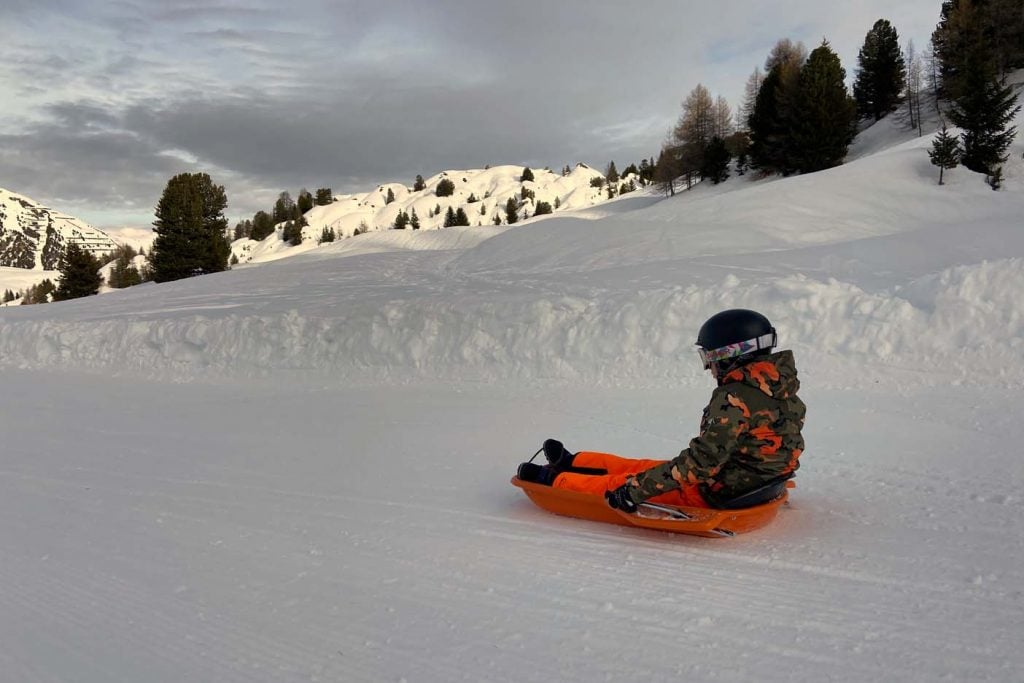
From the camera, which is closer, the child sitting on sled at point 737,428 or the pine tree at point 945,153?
the child sitting on sled at point 737,428

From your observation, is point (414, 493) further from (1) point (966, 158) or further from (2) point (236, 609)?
(1) point (966, 158)

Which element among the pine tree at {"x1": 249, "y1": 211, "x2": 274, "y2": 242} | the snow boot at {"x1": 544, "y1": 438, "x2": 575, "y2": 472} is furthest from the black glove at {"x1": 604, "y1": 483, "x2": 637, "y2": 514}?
the pine tree at {"x1": 249, "y1": 211, "x2": 274, "y2": 242}

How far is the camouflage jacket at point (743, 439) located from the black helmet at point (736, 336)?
0.09 m

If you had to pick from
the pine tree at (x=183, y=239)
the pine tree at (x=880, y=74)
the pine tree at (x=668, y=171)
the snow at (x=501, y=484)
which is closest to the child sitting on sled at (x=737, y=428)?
the snow at (x=501, y=484)

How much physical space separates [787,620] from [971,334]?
694 cm

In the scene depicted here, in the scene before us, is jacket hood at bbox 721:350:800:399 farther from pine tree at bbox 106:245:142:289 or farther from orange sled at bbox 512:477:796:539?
pine tree at bbox 106:245:142:289

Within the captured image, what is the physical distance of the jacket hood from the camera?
3.71 meters

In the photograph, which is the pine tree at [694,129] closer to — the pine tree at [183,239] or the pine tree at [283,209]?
the pine tree at [183,239]

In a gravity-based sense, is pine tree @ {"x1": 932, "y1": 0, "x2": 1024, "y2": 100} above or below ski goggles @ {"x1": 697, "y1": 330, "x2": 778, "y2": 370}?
above

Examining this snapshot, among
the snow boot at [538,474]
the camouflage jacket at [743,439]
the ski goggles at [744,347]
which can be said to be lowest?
the snow boot at [538,474]

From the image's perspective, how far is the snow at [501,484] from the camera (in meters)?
2.87

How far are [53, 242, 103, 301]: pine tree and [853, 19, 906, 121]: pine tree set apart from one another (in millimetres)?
58784

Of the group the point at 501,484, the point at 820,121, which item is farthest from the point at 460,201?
the point at 501,484

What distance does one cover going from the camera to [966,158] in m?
27.5
